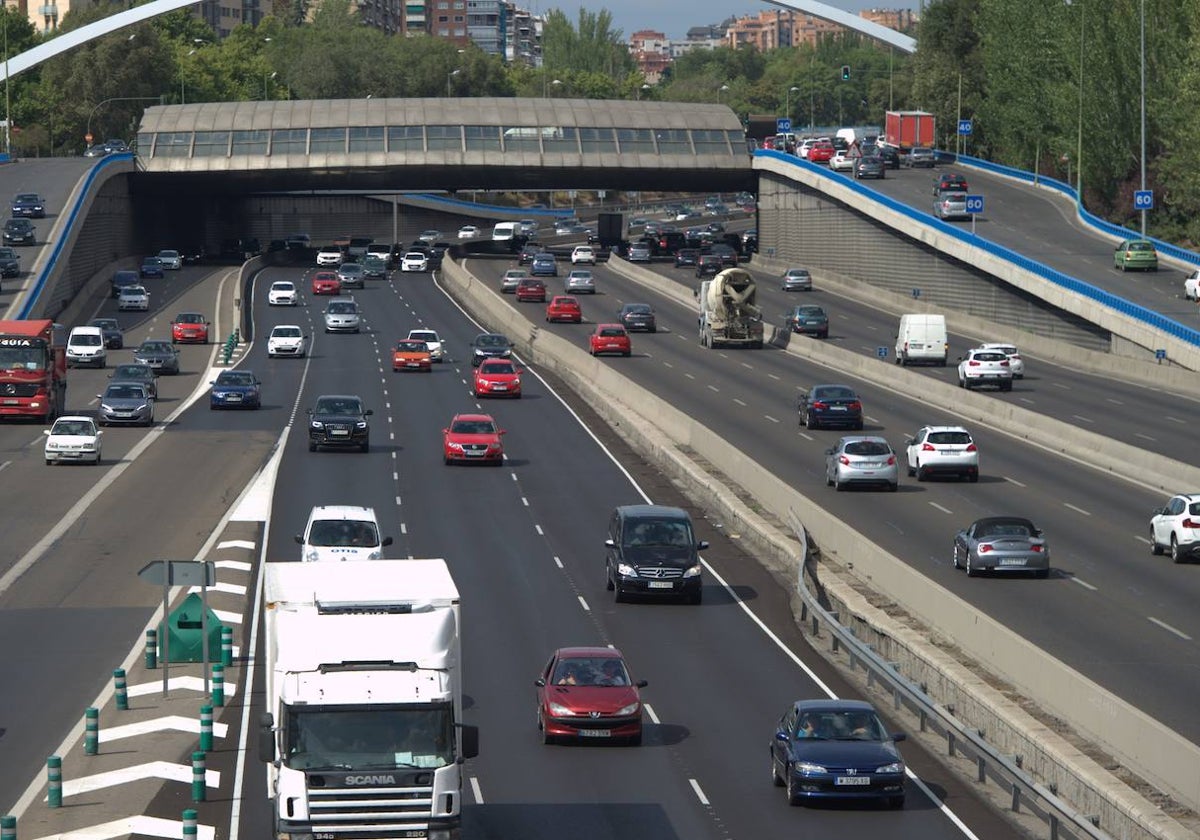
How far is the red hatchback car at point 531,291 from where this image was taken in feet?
355

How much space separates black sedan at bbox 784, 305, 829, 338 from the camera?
303ft

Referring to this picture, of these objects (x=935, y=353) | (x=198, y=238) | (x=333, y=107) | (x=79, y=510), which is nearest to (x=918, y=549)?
(x=79, y=510)

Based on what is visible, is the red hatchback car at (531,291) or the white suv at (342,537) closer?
the white suv at (342,537)

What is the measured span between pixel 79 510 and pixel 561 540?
40.3ft

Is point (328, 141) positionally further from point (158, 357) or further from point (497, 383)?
point (497, 383)

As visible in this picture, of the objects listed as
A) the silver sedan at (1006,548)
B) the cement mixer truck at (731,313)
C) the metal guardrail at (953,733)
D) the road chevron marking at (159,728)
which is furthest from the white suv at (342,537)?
the cement mixer truck at (731,313)

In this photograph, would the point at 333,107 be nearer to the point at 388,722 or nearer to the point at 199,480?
the point at 199,480

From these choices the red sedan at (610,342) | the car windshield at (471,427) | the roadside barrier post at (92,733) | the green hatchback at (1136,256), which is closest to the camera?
the roadside barrier post at (92,733)

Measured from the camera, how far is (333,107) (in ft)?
456

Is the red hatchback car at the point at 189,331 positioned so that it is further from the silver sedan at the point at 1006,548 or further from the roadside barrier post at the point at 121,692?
the roadside barrier post at the point at 121,692

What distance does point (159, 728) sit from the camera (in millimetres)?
28562

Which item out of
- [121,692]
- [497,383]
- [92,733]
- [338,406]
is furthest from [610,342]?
[92,733]

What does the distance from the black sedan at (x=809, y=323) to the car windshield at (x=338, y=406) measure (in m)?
36.3

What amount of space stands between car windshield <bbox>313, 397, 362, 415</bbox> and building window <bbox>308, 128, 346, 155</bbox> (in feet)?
258
